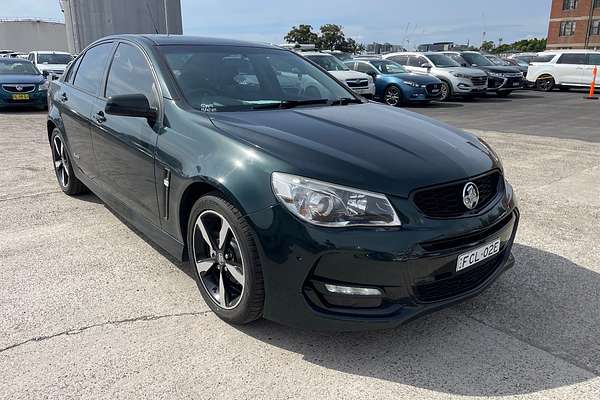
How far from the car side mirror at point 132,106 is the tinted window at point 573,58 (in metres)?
22.6

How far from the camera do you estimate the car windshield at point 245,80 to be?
133 inches

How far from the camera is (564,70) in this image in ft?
71.9

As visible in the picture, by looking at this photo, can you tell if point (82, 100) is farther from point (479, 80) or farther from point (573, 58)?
point (573, 58)

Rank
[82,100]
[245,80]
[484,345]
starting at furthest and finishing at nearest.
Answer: [82,100]
[245,80]
[484,345]

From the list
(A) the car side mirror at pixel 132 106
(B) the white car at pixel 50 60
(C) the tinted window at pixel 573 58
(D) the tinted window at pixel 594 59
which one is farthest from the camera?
(C) the tinted window at pixel 573 58

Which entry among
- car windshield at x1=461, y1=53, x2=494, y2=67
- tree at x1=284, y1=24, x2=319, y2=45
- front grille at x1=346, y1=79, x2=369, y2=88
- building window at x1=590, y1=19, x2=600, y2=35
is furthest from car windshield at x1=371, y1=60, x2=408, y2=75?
building window at x1=590, y1=19, x2=600, y2=35

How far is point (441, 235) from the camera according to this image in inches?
97.0

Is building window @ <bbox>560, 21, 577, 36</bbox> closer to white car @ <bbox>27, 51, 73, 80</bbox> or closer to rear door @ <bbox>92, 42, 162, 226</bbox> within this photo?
white car @ <bbox>27, 51, 73, 80</bbox>

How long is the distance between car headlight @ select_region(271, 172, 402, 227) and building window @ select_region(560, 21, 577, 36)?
76.1 m

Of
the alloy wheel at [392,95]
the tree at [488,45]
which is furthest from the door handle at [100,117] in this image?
the tree at [488,45]

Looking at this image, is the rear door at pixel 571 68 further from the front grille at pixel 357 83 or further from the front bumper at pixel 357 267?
the front bumper at pixel 357 267

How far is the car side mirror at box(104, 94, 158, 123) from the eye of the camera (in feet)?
10.4

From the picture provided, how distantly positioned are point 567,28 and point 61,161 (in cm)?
7570

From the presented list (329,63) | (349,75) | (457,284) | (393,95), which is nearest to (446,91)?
(393,95)
